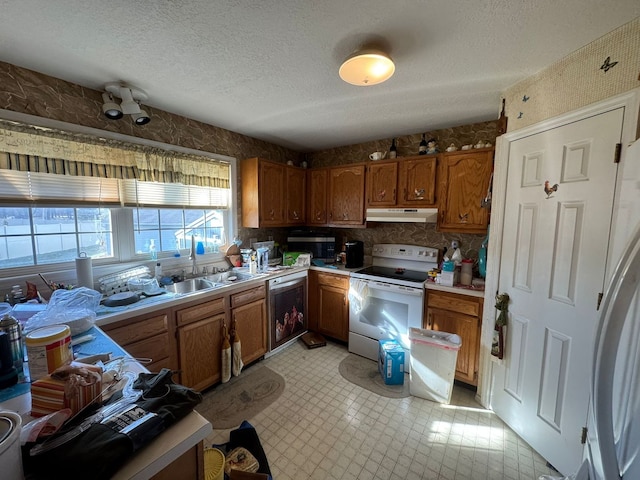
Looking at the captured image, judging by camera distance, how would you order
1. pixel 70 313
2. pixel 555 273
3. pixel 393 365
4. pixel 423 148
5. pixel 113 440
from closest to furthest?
pixel 113 440 < pixel 70 313 < pixel 555 273 < pixel 393 365 < pixel 423 148

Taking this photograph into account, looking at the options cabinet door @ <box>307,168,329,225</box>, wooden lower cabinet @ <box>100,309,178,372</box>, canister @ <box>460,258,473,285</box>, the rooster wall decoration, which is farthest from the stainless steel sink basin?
the rooster wall decoration

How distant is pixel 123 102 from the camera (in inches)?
75.0

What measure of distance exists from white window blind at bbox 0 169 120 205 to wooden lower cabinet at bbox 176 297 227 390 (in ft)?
3.64

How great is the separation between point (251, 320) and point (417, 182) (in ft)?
7.06

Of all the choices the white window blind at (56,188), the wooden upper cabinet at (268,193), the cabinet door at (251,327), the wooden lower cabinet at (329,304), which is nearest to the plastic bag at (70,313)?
the white window blind at (56,188)

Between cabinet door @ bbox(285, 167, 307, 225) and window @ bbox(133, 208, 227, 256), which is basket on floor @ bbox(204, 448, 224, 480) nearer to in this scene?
window @ bbox(133, 208, 227, 256)

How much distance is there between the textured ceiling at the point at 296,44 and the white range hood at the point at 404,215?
941mm

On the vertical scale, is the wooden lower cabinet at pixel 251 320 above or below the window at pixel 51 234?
below

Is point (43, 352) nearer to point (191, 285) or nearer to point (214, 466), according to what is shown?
point (214, 466)

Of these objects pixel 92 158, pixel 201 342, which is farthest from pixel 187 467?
pixel 92 158

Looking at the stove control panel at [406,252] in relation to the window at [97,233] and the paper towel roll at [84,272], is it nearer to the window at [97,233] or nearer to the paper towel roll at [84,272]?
the window at [97,233]

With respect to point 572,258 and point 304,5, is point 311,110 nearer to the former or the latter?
point 304,5

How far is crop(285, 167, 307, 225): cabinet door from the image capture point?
3.28 meters

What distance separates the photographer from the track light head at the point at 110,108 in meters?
1.92
